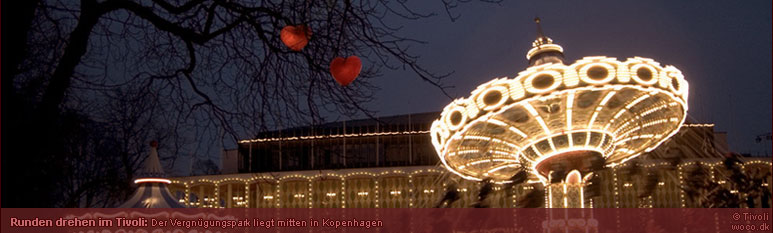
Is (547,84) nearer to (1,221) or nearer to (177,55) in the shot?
(177,55)

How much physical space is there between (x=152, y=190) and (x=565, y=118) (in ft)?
32.5

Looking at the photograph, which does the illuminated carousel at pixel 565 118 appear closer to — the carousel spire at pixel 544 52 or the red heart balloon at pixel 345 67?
the carousel spire at pixel 544 52

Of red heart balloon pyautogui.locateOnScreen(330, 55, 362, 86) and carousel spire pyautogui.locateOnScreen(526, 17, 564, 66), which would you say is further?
carousel spire pyautogui.locateOnScreen(526, 17, 564, 66)

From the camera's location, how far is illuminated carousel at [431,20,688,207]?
14.4m

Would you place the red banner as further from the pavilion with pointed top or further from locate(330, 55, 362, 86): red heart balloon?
the pavilion with pointed top

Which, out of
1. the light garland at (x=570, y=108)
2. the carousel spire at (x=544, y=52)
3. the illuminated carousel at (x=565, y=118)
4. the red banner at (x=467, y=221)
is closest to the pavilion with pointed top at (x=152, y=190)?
the illuminated carousel at (x=565, y=118)

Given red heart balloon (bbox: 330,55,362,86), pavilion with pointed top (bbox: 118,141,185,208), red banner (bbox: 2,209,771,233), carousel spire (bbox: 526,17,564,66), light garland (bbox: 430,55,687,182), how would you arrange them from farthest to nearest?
1. carousel spire (bbox: 526,17,564,66)
2. light garland (bbox: 430,55,687,182)
3. pavilion with pointed top (bbox: 118,141,185,208)
4. red heart balloon (bbox: 330,55,362,86)
5. red banner (bbox: 2,209,771,233)

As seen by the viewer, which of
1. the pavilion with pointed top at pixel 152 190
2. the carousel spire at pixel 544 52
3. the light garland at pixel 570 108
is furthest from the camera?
the carousel spire at pixel 544 52

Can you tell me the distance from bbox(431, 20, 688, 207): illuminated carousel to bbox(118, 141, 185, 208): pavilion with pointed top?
21.0 ft

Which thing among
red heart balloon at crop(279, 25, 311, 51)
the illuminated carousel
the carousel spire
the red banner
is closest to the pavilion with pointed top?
the illuminated carousel

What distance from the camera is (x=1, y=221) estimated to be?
4.07 meters

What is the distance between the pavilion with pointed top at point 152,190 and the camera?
13.2 m

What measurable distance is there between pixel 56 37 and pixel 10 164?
1539mm

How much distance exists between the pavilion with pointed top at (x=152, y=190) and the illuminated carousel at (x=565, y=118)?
6397 mm
